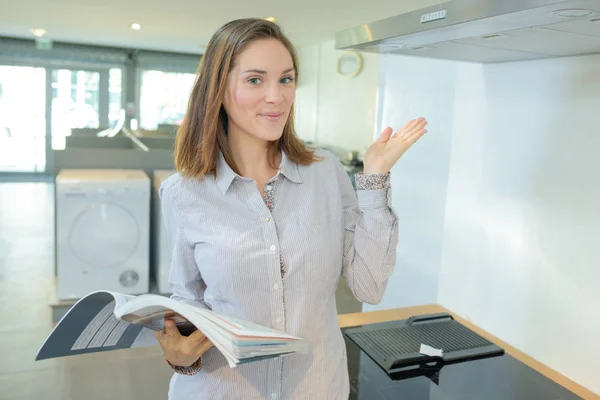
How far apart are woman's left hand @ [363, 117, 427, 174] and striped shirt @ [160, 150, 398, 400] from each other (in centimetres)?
2

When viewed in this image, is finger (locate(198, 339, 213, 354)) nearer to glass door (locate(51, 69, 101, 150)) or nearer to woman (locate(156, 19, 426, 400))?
woman (locate(156, 19, 426, 400))

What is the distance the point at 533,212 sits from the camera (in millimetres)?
1549

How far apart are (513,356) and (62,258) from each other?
2.97m

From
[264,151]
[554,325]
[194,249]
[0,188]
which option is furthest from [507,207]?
[0,188]

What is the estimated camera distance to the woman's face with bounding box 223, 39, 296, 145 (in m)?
1.04

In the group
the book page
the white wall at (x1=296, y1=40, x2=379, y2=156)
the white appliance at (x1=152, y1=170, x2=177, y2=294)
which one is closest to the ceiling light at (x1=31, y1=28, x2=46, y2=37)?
the white wall at (x1=296, y1=40, x2=379, y2=156)

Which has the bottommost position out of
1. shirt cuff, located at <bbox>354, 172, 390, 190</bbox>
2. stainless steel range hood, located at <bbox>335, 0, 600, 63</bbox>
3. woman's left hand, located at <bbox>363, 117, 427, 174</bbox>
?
shirt cuff, located at <bbox>354, 172, 390, 190</bbox>

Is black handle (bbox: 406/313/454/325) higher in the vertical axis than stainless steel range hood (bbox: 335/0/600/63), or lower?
lower

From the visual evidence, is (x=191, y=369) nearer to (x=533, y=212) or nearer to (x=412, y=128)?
(x=412, y=128)

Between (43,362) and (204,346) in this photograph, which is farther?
(43,362)

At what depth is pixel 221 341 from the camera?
2.49ft

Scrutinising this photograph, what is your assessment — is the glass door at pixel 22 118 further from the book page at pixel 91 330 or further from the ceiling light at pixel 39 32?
the book page at pixel 91 330

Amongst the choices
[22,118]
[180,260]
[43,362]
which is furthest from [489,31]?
[22,118]

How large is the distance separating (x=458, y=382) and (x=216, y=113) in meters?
0.97
